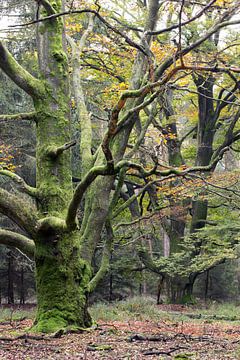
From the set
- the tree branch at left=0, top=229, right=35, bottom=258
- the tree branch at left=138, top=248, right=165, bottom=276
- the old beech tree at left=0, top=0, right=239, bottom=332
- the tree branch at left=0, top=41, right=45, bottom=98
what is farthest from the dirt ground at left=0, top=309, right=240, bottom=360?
the tree branch at left=138, top=248, right=165, bottom=276

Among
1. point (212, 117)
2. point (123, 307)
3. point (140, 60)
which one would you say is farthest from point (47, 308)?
point (212, 117)

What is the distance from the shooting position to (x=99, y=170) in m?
4.93

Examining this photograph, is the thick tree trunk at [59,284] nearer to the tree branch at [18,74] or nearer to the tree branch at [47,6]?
the tree branch at [18,74]

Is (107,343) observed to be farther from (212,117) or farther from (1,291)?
(1,291)

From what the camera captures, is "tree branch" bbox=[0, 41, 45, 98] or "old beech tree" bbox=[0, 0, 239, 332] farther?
"tree branch" bbox=[0, 41, 45, 98]

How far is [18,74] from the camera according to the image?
6.71 metres

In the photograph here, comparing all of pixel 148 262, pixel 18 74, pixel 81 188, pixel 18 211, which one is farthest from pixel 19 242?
pixel 148 262

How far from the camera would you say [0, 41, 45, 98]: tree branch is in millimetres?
6406

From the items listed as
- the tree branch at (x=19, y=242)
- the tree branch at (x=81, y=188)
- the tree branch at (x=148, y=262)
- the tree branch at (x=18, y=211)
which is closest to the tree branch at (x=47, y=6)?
the tree branch at (x=18, y=211)

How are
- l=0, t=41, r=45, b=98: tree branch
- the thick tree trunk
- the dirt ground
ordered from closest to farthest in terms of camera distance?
the dirt ground → the thick tree trunk → l=0, t=41, r=45, b=98: tree branch

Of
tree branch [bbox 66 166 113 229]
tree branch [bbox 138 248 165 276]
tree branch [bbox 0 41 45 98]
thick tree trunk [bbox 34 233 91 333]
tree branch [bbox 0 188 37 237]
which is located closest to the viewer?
tree branch [bbox 66 166 113 229]

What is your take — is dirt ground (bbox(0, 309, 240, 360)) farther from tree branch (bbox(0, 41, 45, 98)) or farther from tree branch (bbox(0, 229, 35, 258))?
tree branch (bbox(0, 41, 45, 98))

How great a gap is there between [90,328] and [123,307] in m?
6.51

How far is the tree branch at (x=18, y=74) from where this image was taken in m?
6.41
